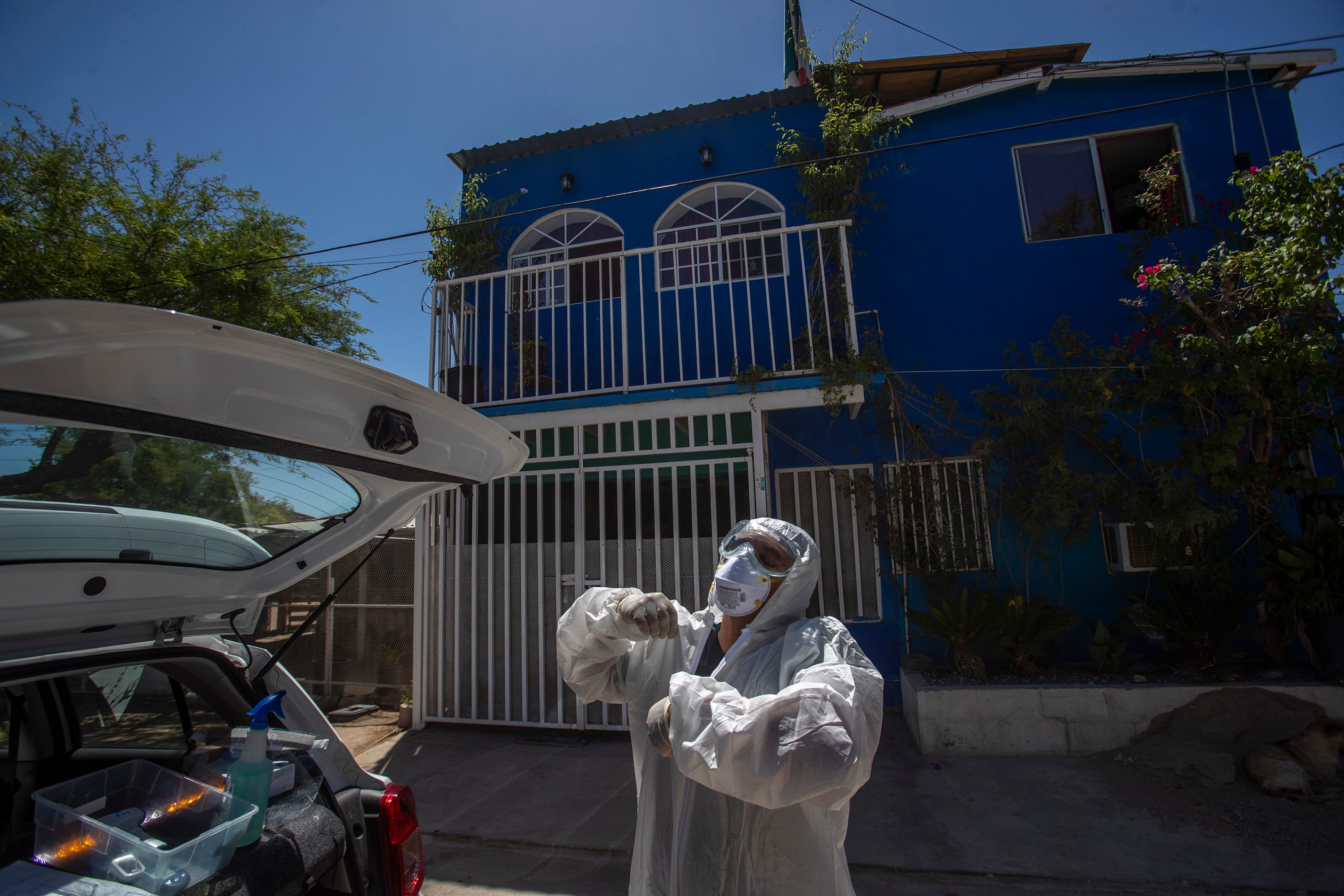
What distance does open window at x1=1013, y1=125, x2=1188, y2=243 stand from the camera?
593 cm

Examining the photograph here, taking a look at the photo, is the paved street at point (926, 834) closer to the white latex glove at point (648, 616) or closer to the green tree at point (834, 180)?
the white latex glove at point (648, 616)

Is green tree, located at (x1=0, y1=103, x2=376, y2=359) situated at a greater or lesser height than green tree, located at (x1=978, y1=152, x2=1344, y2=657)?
greater

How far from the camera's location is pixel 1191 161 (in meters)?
5.81

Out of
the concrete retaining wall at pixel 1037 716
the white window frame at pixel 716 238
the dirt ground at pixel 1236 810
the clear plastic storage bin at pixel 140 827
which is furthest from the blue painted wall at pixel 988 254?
the clear plastic storage bin at pixel 140 827

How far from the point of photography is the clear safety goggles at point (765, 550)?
6.54 ft

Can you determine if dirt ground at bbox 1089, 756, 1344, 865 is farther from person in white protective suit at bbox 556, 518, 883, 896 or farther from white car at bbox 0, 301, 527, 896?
white car at bbox 0, 301, 527, 896

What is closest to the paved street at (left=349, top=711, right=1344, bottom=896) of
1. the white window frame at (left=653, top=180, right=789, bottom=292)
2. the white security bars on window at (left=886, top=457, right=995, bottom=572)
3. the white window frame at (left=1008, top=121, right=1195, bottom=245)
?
the white security bars on window at (left=886, top=457, right=995, bottom=572)

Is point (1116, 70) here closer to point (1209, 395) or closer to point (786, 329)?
point (1209, 395)

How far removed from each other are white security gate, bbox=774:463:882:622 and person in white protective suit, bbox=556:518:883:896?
3488 mm

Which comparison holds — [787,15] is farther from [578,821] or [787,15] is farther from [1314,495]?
[578,821]

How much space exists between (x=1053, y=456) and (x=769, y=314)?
2.48m

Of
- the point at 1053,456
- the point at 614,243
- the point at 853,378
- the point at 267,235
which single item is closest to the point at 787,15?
the point at 614,243

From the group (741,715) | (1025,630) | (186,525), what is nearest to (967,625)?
(1025,630)

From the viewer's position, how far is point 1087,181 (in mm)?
6035
